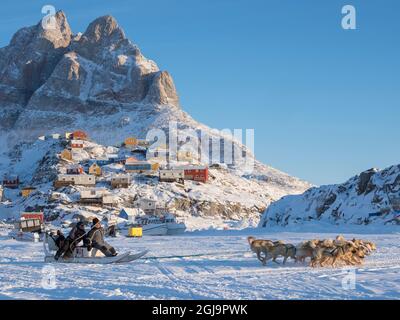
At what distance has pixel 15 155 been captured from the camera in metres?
144

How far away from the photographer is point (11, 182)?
11656 centimetres

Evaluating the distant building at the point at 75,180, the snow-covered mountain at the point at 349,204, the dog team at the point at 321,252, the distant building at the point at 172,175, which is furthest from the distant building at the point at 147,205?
the dog team at the point at 321,252

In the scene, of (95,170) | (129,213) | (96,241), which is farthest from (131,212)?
(96,241)

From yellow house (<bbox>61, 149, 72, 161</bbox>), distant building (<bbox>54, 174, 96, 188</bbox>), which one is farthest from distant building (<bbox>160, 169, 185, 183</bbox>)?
yellow house (<bbox>61, 149, 72, 161</bbox>)

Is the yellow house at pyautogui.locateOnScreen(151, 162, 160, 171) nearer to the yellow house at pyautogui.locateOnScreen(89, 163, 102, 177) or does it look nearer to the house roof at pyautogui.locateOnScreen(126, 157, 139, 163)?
the house roof at pyautogui.locateOnScreen(126, 157, 139, 163)

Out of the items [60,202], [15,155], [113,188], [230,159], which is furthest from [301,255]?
[230,159]

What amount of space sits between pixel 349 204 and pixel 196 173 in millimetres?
66980

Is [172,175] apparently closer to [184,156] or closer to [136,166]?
[136,166]

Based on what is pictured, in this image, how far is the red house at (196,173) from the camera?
108 metres

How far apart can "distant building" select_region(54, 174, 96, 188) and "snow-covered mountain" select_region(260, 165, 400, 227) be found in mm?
52244

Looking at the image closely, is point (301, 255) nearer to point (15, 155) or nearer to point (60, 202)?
point (60, 202)

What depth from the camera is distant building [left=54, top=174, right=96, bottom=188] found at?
9594 cm

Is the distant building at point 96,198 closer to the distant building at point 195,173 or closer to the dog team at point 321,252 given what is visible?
the distant building at point 195,173
